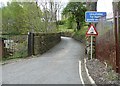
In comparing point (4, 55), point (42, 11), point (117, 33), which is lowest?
point (4, 55)

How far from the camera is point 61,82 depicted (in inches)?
415

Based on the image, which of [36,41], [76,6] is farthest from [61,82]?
[76,6]

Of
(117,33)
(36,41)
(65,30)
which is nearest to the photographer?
(117,33)

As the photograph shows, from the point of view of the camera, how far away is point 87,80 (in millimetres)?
10781

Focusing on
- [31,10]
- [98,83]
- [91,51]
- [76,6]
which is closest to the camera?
[98,83]

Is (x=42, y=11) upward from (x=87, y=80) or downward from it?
upward

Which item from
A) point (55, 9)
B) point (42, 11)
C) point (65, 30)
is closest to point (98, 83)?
point (42, 11)

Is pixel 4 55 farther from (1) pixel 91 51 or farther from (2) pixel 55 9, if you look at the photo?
(2) pixel 55 9

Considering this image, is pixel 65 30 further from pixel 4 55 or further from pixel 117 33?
pixel 117 33

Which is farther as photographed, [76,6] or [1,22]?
[76,6]

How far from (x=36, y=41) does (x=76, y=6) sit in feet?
96.2

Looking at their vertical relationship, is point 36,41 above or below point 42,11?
below

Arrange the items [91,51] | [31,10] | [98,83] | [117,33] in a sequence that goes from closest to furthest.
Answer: [98,83]
[117,33]
[91,51]
[31,10]

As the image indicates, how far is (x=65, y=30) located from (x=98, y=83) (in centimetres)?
5818
